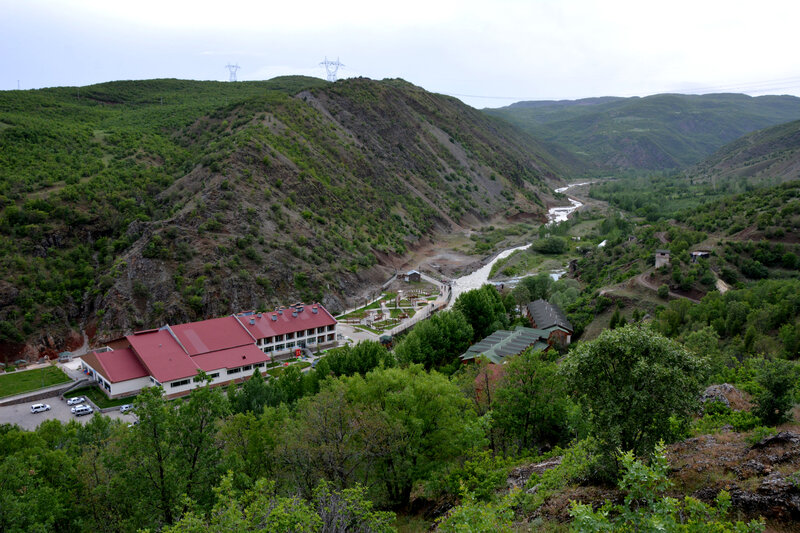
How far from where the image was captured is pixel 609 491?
15.0m

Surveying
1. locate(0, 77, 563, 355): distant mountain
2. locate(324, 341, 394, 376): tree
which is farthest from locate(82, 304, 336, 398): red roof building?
locate(324, 341, 394, 376): tree

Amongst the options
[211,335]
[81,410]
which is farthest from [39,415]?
[211,335]

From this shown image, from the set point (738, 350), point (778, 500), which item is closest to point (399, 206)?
point (738, 350)

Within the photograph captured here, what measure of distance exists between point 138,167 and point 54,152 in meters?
12.6

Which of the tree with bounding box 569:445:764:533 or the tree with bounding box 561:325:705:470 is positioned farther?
the tree with bounding box 561:325:705:470

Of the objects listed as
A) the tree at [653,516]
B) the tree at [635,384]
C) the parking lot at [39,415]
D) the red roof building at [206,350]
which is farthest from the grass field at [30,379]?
the tree at [653,516]

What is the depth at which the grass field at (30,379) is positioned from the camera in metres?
50.0

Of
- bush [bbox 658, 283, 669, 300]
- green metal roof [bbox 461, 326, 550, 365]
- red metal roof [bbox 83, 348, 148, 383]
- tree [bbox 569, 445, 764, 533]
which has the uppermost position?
tree [bbox 569, 445, 764, 533]

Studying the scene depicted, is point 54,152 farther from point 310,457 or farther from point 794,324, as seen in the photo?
point 794,324

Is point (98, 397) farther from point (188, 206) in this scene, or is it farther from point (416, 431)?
point (416, 431)

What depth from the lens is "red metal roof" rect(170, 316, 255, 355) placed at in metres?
54.3

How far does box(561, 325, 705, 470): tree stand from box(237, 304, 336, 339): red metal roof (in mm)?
48857

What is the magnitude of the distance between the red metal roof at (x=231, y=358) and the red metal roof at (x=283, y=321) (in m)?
3.32

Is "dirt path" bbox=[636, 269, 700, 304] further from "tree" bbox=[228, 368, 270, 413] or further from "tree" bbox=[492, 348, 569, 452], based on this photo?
"tree" bbox=[228, 368, 270, 413]
